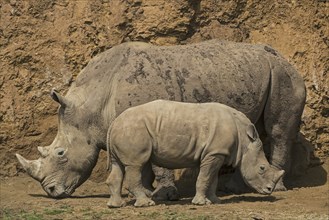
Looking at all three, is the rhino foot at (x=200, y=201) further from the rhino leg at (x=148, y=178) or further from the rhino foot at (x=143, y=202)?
the rhino leg at (x=148, y=178)


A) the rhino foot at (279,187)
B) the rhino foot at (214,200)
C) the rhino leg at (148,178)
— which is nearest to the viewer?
the rhino foot at (214,200)

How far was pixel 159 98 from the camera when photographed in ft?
40.4

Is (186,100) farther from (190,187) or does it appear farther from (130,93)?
(190,187)

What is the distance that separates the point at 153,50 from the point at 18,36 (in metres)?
2.66

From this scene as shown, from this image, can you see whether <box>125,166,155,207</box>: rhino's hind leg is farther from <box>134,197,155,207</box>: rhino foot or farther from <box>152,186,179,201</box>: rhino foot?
<box>152,186,179,201</box>: rhino foot

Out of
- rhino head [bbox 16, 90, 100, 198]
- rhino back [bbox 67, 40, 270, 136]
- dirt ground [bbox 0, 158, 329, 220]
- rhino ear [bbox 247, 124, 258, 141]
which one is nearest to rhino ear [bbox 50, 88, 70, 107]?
rhino head [bbox 16, 90, 100, 198]

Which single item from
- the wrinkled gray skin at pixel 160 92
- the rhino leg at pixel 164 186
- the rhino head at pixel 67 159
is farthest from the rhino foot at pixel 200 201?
the rhino head at pixel 67 159

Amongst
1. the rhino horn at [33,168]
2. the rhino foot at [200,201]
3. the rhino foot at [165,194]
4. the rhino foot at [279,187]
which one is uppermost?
the rhino foot at [200,201]

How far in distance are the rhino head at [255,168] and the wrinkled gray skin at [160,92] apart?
1.04 meters

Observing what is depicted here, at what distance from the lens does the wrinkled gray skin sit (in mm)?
12414

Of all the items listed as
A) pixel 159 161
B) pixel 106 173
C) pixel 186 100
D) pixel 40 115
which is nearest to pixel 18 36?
pixel 40 115

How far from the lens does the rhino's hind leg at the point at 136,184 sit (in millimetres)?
11070

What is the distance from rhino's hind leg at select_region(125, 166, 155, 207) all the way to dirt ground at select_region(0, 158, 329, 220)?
12 centimetres

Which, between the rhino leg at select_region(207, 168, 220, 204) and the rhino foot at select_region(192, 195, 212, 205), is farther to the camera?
the rhino leg at select_region(207, 168, 220, 204)
